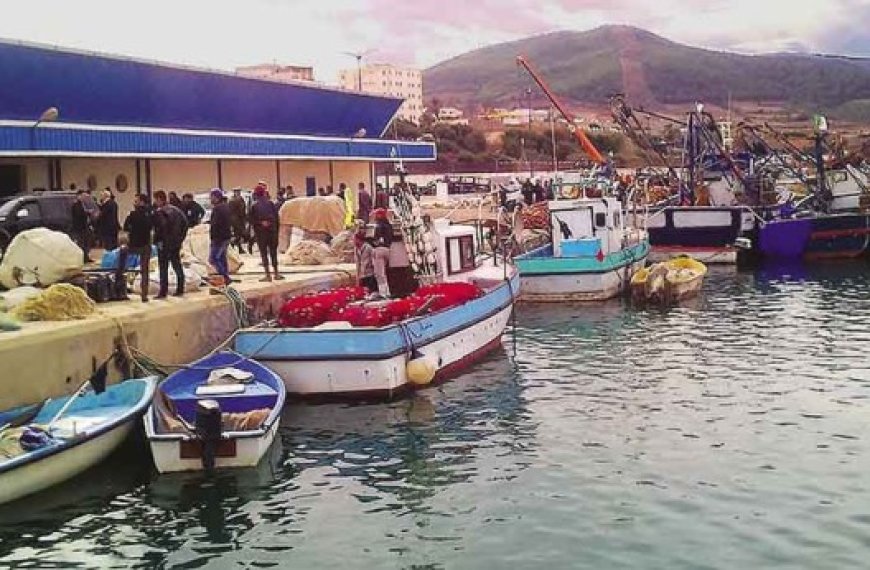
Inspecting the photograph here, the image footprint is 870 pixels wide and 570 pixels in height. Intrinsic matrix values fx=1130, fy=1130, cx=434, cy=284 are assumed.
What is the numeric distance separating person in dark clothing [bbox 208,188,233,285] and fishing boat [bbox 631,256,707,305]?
39.7ft

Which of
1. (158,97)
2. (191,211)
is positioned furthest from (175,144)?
(191,211)

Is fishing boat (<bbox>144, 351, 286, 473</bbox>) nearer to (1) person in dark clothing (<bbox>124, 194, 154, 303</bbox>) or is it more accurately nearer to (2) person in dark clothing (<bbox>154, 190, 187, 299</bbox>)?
(1) person in dark clothing (<bbox>124, 194, 154, 303</bbox>)

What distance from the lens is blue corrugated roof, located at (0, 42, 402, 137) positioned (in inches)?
1035

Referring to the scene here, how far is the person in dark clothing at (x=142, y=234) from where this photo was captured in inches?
669

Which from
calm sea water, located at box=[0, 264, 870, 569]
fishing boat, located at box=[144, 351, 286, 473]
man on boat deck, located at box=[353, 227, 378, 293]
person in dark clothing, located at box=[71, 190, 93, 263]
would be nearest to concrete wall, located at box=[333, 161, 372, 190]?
person in dark clothing, located at box=[71, 190, 93, 263]

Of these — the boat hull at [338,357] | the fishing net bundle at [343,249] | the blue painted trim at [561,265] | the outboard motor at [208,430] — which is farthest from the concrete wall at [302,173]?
the outboard motor at [208,430]

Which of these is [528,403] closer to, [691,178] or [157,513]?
[157,513]

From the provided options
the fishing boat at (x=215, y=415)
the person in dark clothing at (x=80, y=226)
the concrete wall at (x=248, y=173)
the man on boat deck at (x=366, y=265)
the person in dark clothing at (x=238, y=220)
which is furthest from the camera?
the concrete wall at (x=248, y=173)

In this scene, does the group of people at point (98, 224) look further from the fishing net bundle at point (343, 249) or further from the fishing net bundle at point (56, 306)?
the fishing net bundle at point (56, 306)

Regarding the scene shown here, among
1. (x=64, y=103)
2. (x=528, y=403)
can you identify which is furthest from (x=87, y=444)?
(x=64, y=103)

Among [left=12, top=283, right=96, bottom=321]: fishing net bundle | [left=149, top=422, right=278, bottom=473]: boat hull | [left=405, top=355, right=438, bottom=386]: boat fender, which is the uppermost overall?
[left=12, top=283, right=96, bottom=321]: fishing net bundle

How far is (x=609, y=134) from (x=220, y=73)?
109 m

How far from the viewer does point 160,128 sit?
32.2 meters

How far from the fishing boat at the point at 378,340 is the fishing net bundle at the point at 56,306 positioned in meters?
2.16
